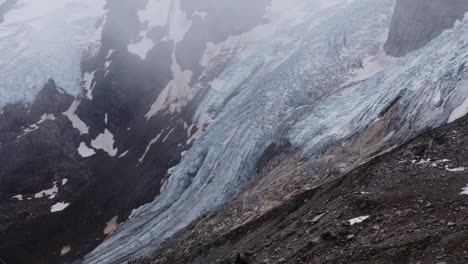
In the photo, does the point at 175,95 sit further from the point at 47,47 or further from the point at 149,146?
the point at 47,47

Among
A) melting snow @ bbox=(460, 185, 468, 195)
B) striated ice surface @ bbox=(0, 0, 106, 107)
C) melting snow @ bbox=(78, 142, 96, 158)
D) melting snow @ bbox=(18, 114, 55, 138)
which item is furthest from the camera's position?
striated ice surface @ bbox=(0, 0, 106, 107)

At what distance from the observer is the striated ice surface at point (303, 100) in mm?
30812

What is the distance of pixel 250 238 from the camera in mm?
23625

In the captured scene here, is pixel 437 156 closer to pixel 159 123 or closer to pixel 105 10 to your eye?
pixel 159 123

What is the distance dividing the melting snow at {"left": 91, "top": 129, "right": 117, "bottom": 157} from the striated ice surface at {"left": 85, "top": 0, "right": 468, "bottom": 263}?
1861 centimetres

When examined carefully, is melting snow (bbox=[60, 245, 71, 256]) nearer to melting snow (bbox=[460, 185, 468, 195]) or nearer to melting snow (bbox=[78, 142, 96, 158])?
melting snow (bbox=[78, 142, 96, 158])

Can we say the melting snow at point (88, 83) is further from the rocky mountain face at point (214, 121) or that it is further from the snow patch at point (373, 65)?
the snow patch at point (373, 65)

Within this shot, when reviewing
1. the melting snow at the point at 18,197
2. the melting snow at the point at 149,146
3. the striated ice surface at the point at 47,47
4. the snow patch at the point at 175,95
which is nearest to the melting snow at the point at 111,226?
the melting snow at the point at 149,146

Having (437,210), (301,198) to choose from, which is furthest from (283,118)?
(437,210)

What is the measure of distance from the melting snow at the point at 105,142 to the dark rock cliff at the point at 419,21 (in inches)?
1858

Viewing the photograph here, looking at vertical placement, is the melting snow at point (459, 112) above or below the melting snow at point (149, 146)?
below

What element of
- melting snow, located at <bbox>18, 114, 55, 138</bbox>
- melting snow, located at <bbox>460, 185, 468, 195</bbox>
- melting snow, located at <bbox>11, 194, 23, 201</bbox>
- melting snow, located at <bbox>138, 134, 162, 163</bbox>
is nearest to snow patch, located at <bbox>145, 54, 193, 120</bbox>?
melting snow, located at <bbox>138, 134, 162, 163</bbox>

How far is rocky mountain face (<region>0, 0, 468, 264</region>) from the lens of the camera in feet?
82.2

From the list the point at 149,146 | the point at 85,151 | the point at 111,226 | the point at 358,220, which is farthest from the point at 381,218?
the point at 85,151
